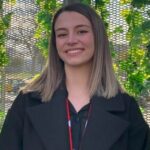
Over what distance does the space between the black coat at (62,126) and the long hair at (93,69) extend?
0.13ft

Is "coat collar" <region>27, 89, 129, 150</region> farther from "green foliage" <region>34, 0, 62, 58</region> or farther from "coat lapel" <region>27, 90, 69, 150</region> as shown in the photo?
"green foliage" <region>34, 0, 62, 58</region>

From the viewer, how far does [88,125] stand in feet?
8.03

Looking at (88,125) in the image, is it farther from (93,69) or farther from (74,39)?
(74,39)

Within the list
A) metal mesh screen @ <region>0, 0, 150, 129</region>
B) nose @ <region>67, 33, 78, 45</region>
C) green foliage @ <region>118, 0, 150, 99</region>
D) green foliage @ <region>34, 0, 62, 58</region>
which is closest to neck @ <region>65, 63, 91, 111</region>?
nose @ <region>67, 33, 78, 45</region>

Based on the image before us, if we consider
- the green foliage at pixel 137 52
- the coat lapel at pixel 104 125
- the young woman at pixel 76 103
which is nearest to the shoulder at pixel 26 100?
the young woman at pixel 76 103

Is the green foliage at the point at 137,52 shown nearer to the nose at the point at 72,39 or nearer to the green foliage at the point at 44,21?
the green foliage at the point at 44,21

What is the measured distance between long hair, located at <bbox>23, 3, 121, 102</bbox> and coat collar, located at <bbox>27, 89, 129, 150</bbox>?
5cm

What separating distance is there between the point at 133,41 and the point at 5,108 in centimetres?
133

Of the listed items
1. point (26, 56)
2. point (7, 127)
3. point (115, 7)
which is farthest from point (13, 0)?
point (7, 127)

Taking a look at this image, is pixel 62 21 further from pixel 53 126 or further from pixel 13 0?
pixel 13 0

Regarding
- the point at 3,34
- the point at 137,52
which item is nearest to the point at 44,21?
the point at 3,34

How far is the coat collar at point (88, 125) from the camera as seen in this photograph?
7.94 feet

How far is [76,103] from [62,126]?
153 mm

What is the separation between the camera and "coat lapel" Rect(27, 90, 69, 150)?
7.91 ft
